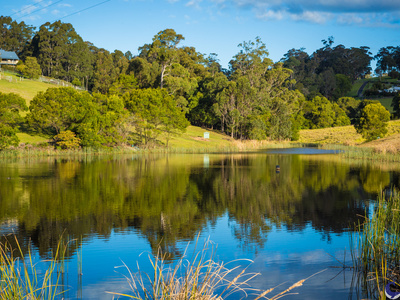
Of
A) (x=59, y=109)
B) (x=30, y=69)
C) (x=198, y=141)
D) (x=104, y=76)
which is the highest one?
(x=30, y=69)

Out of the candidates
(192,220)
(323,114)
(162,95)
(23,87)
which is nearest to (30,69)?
(23,87)

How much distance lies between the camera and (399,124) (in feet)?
285

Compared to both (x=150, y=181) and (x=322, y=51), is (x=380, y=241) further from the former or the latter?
(x=322, y=51)

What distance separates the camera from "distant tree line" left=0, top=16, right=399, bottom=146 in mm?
59500

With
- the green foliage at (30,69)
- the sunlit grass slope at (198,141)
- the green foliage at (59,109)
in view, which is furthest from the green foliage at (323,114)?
the green foliage at (59,109)

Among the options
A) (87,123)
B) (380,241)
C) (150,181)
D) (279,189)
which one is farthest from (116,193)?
(87,123)

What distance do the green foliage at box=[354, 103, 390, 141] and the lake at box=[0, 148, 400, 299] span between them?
118ft

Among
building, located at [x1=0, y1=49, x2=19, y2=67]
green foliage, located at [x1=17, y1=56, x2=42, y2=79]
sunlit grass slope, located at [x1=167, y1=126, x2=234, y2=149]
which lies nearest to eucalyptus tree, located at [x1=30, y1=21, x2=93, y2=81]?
building, located at [x1=0, y1=49, x2=19, y2=67]

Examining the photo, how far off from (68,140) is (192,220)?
137ft

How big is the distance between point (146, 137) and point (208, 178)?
39.2m

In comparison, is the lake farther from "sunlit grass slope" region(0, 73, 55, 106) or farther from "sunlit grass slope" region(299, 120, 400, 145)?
"sunlit grass slope" region(299, 120, 400, 145)

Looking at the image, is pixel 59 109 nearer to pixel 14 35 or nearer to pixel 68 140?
pixel 68 140

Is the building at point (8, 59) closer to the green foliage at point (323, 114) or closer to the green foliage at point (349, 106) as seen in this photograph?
the green foliage at point (323, 114)

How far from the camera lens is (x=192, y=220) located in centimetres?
1788
